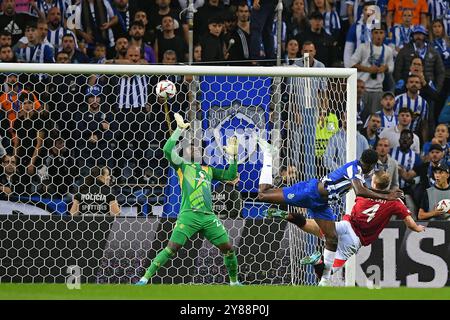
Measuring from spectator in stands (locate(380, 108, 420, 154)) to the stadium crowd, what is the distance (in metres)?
0.02

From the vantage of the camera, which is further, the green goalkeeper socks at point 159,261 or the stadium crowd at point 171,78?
the stadium crowd at point 171,78

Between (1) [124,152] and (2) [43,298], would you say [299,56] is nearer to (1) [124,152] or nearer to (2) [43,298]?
(1) [124,152]

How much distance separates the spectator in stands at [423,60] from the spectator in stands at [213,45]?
3201 mm

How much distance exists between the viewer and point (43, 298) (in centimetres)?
976

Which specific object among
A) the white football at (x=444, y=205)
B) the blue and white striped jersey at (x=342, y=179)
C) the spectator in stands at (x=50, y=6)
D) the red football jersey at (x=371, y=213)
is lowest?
the white football at (x=444, y=205)

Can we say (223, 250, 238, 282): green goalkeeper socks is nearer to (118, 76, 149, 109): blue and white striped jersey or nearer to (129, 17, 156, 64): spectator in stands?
(118, 76, 149, 109): blue and white striped jersey

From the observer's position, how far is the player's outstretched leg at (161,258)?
13.9 metres

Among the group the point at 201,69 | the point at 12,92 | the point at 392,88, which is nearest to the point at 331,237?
the point at 201,69

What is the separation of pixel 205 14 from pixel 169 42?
817 millimetres

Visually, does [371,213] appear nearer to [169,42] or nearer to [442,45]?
[169,42]

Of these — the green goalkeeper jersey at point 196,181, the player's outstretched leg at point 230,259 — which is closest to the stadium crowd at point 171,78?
the green goalkeeper jersey at point 196,181

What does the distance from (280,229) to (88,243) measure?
2435 mm

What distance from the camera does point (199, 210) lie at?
14266 mm

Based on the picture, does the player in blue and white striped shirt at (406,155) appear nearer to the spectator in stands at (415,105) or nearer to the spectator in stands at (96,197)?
the spectator in stands at (415,105)
